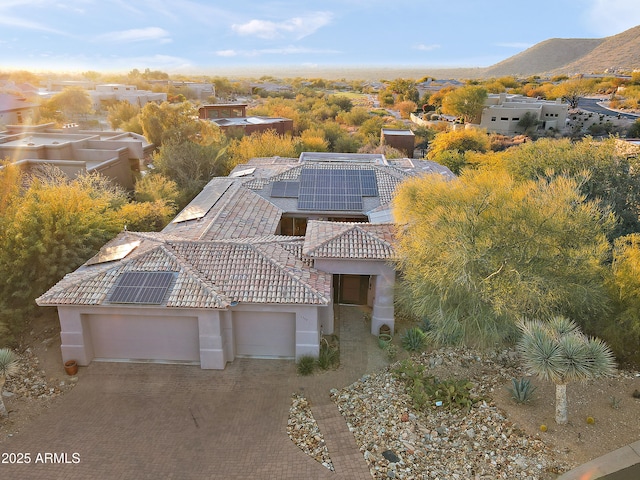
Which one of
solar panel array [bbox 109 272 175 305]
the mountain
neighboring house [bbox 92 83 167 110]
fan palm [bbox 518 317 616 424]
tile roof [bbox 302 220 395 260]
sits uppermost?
the mountain

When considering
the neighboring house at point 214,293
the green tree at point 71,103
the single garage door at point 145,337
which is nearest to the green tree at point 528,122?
the neighboring house at point 214,293

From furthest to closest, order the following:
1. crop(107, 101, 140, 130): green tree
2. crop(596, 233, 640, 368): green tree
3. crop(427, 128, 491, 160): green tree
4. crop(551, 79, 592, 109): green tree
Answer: crop(551, 79, 592, 109): green tree < crop(107, 101, 140, 130): green tree < crop(427, 128, 491, 160): green tree < crop(596, 233, 640, 368): green tree

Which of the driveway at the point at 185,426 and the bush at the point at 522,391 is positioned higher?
the bush at the point at 522,391

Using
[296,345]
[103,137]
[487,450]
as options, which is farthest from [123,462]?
[103,137]

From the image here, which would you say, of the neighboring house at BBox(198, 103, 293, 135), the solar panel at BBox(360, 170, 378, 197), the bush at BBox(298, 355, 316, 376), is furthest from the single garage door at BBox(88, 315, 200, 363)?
the neighboring house at BBox(198, 103, 293, 135)

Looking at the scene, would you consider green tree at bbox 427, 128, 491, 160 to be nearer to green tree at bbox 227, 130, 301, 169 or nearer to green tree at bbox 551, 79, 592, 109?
green tree at bbox 227, 130, 301, 169

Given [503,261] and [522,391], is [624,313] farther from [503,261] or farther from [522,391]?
[503,261]

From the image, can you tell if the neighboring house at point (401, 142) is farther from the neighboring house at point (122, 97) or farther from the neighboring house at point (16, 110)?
the neighboring house at point (122, 97)
